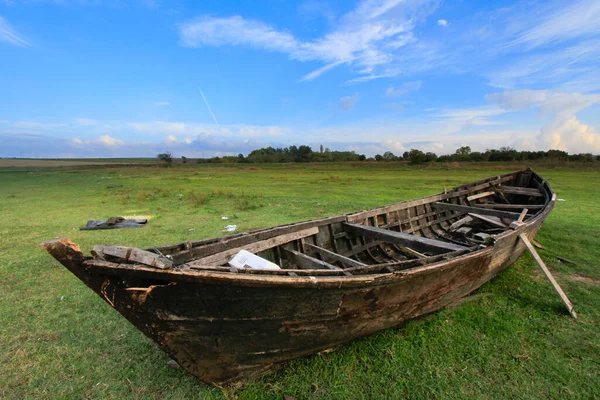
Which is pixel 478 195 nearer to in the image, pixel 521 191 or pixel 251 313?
pixel 521 191

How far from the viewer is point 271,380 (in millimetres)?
3096

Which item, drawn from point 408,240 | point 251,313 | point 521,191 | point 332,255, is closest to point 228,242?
point 251,313

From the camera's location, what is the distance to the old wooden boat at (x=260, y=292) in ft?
7.77

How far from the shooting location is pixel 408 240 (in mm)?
4531

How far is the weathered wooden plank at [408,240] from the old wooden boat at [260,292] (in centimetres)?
2

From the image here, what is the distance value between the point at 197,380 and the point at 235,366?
0.60 metres

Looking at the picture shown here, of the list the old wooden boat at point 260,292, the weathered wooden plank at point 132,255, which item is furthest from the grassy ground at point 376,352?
the weathered wooden plank at point 132,255

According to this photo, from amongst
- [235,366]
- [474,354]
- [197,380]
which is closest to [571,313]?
[474,354]

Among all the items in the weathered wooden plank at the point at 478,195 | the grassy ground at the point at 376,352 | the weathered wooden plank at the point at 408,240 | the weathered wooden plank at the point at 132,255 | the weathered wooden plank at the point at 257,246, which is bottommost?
the grassy ground at the point at 376,352

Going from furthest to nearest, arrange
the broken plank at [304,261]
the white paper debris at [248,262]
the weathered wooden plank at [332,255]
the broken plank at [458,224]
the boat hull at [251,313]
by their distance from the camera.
→ the broken plank at [458,224] < the weathered wooden plank at [332,255] < the broken plank at [304,261] < the white paper debris at [248,262] < the boat hull at [251,313]

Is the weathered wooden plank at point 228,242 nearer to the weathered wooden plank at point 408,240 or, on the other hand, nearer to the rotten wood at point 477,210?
the weathered wooden plank at point 408,240

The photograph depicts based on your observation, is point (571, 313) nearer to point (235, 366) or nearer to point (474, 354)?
point (474, 354)

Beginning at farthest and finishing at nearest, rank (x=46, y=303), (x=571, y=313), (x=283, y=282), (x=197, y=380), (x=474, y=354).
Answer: (x=46, y=303)
(x=571, y=313)
(x=474, y=354)
(x=197, y=380)
(x=283, y=282)

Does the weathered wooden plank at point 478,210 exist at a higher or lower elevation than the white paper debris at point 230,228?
higher
